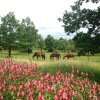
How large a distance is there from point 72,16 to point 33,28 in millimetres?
74571

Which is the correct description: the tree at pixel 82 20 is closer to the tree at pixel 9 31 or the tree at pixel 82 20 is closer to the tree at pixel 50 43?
the tree at pixel 9 31

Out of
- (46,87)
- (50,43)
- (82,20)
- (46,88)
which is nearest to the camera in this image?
(46,88)

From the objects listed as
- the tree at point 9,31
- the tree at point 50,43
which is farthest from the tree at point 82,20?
the tree at point 50,43

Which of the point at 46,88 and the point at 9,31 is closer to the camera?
the point at 46,88

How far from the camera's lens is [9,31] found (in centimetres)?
6800

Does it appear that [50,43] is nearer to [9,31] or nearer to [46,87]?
[9,31]

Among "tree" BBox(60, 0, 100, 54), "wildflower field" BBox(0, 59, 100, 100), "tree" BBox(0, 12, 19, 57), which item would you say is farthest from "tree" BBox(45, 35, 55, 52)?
"wildflower field" BBox(0, 59, 100, 100)

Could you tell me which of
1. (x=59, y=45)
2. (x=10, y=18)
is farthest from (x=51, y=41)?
(x=10, y=18)

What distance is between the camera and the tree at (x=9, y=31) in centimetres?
6594

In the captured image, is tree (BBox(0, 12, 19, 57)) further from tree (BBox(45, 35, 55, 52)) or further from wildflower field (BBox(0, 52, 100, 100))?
wildflower field (BBox(0, 52, 100, 100))

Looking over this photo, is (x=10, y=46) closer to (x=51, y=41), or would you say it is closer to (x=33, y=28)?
(x=33, y=28)

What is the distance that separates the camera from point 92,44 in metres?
22.1

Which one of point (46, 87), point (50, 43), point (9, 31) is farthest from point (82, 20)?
point (50, 43)

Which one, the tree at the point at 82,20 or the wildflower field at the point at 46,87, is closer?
the wildflower field at the point at 46,87
